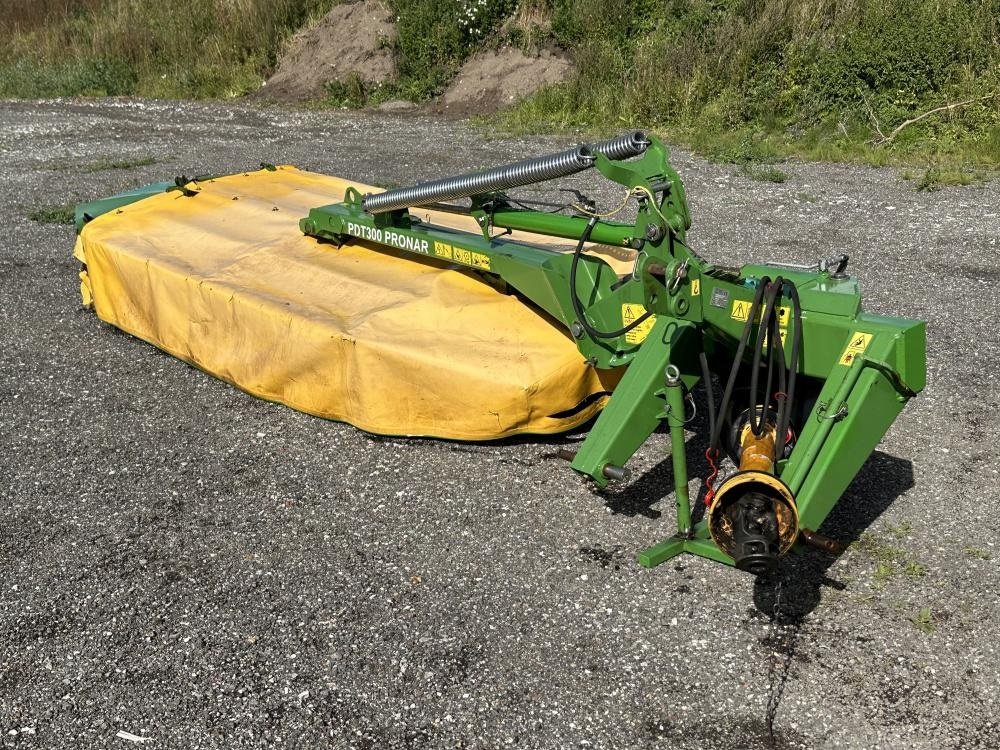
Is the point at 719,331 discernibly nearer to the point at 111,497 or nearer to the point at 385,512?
the point at 385,512

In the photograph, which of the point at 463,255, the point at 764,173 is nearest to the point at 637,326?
the point at 463,255

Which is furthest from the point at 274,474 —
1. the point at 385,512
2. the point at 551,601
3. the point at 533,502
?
the point at 551,601

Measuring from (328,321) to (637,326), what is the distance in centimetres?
172

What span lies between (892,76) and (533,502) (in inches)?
360

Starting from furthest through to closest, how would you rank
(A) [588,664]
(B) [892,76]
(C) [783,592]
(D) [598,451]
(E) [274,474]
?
(B) [892,76]
(E) [274,474]
(D) [598,451]
(C) [783,592]
(A) [588,664]

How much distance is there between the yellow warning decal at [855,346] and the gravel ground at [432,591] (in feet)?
2.94

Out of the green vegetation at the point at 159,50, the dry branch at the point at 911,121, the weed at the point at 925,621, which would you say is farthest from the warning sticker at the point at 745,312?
the green vegetation at the point at 159,50

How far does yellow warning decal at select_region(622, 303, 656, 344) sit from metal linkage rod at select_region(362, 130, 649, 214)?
0.71 metres

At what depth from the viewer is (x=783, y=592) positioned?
4148 millimetres

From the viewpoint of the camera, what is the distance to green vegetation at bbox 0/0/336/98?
1772 centimetres

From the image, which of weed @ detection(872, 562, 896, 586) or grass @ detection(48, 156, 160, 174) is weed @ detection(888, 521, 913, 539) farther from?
grass @ detection(48, 156, 160, 174)

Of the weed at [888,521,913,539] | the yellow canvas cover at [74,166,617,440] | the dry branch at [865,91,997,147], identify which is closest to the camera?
the weed at [888,521,913,539]

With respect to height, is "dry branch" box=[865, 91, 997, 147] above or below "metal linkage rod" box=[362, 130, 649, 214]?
below

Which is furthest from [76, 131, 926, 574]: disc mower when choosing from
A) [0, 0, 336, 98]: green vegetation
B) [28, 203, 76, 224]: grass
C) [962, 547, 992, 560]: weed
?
[0, 0, 336, 98]: green vegetation
